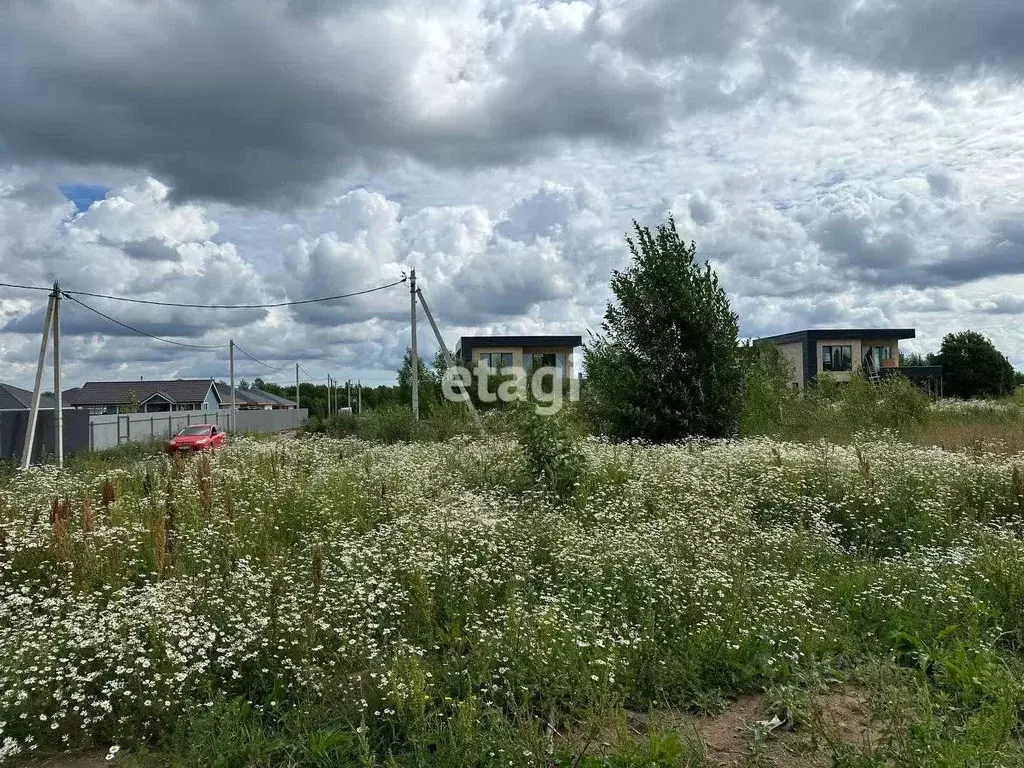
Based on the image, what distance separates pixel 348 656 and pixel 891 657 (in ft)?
10.6

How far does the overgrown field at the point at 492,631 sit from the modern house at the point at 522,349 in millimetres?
44222

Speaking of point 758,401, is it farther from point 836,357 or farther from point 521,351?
point 836,357

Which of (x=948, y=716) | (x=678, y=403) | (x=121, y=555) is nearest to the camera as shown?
(x=948, y=716)

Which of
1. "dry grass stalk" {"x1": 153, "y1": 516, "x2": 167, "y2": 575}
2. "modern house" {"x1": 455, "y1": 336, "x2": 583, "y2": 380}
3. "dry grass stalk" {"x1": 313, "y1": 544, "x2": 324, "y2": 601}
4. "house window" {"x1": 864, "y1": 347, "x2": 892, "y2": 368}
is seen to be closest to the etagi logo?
"dry grass stalk" {"x1": 313, "y1": 544, "x2": 324, "y2": 601}

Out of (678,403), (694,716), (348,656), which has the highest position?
(678,403)

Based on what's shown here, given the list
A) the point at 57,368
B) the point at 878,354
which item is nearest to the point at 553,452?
the point at 57,368

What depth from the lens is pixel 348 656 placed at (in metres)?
4.27

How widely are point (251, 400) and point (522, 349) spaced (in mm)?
43136

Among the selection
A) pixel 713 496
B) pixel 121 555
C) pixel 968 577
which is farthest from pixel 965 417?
pixel 121 555

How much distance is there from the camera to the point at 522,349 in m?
53.8

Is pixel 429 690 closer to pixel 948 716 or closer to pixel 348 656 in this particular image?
pixel 348 656

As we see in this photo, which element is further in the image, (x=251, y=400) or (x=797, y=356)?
(x=251, y=400)

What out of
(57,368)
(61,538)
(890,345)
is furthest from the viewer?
(890,345)

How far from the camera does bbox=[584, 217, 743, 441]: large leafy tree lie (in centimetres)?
1648
